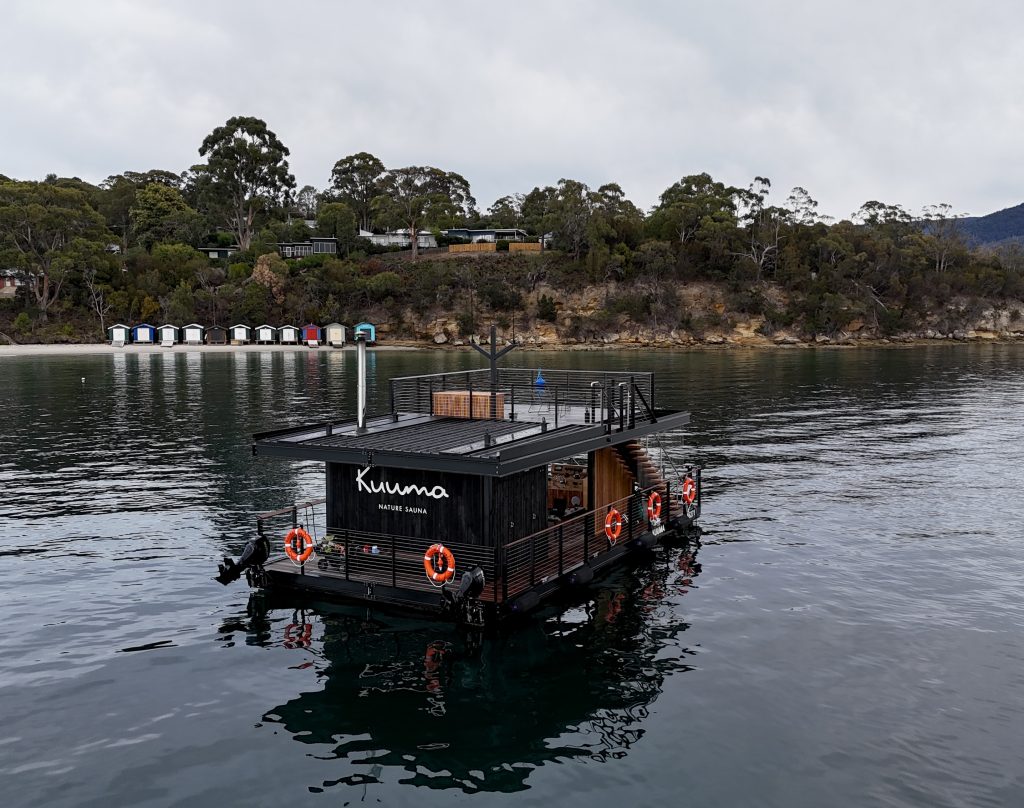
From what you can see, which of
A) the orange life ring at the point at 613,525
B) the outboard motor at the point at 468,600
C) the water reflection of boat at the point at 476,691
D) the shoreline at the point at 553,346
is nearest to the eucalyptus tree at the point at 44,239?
the shoreline at the point at 553,346

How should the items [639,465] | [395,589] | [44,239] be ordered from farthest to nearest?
[44,239]
[639,465]
[395,589]

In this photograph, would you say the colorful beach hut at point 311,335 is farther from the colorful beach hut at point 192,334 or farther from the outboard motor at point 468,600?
the outboard motor at point 468,600

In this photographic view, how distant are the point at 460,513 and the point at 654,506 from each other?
8366 millimetres

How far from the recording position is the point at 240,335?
148500mm

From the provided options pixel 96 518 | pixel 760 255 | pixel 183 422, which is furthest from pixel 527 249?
pixel 96 518

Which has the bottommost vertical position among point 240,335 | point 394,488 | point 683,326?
point 394,488

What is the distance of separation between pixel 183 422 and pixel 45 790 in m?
45.6

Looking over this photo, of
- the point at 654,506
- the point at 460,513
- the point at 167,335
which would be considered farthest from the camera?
the point at 167,335

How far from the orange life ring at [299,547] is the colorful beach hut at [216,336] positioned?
136m

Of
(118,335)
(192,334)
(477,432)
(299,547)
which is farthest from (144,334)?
(299,547)

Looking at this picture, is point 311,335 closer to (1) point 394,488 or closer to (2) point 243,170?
(2) point 243,170

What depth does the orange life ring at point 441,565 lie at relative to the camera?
1908 cm

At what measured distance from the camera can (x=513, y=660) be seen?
61.6 feet

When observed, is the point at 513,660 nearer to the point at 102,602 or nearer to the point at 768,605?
the point at 768,605
